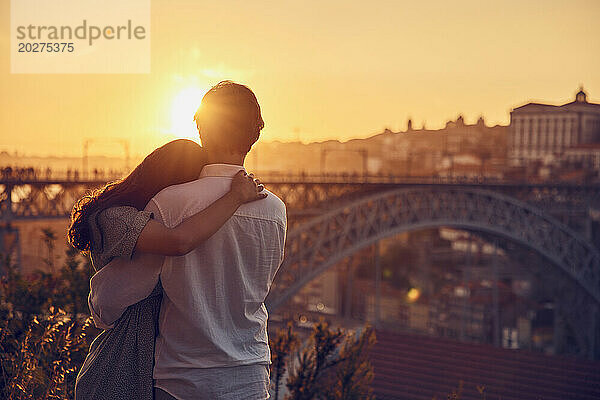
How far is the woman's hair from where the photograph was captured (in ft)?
4.91

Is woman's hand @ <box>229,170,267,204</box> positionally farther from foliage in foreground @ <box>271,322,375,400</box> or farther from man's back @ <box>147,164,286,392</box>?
foliage in foreground @ <box>271,322,375,400</box>

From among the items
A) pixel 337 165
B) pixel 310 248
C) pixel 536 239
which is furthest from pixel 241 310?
pixel 337 165

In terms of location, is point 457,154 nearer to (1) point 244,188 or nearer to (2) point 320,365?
(2) point 320,365

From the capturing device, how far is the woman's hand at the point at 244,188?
152 centimetres

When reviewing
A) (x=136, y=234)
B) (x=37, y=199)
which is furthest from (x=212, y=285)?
(x=37, y=199)

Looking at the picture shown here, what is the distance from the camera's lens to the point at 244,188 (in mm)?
1523

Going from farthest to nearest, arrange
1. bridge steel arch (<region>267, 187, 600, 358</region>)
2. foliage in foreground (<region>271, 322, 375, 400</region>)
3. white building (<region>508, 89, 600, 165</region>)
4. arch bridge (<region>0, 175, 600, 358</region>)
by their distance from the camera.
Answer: white building (<region>508, 89, 600, 165</region>)
bridge steel arch (<region>267, 187, 600, 358</region>)
arch bridge (<region>0, 175, 600, 358</region>)
foliage in foreground (<region>271, 322, 375, 400</region>)

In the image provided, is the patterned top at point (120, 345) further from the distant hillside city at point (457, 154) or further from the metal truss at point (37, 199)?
the metal truss at point (37, 199)

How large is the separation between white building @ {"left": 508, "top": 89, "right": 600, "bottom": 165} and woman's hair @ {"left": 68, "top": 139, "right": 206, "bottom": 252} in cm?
3768

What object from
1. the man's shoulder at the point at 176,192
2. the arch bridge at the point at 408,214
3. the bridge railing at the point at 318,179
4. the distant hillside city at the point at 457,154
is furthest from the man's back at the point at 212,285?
the arch bridge at the point at 408,214

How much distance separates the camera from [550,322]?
39.2 meters

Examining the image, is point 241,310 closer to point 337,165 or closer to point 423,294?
point 337,165

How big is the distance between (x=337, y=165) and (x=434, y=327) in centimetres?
1028

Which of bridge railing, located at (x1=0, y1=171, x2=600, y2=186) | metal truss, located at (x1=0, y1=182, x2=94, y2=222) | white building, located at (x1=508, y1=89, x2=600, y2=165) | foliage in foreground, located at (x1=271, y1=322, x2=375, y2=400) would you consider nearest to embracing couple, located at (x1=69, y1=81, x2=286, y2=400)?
foliage in foreground, located at (x1=271, y1=322, x2=375, y2=400)
